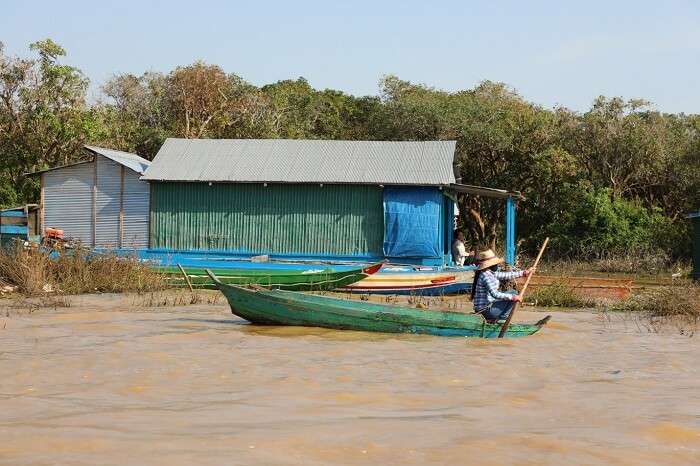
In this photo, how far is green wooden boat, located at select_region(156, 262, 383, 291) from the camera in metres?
19.6

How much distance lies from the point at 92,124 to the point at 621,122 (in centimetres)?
1775

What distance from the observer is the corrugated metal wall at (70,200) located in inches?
997

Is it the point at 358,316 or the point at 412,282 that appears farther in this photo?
the point at 412,282

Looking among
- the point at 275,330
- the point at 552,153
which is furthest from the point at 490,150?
the point at 275,330

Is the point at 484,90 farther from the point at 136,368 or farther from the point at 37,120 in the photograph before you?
the point at 136,368

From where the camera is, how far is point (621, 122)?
3319cm

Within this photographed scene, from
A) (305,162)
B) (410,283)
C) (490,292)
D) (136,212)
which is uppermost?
(305,162)

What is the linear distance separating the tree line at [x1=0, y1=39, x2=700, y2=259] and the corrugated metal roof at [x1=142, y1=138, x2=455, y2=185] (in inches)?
248

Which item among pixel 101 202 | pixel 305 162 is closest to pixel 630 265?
pixel 305 162

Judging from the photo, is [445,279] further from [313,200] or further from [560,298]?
[313,200]

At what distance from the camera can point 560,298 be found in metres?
18.8

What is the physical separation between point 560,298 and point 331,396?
11.3m

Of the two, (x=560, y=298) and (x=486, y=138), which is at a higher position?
(x=486, y=138)

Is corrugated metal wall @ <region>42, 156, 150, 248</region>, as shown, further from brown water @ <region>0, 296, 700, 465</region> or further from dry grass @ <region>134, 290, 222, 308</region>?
brown water @ <region>0, 296, 700, 465</region>
